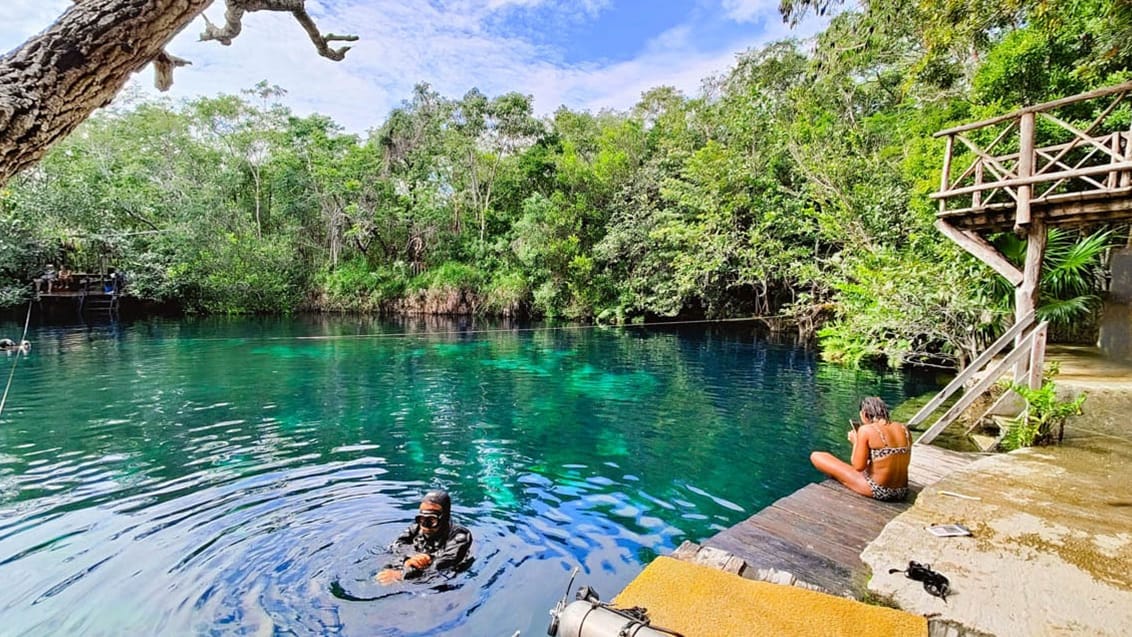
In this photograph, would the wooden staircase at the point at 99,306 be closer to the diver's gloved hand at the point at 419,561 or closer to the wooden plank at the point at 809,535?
the diver's gloved hand at the point at 419,561

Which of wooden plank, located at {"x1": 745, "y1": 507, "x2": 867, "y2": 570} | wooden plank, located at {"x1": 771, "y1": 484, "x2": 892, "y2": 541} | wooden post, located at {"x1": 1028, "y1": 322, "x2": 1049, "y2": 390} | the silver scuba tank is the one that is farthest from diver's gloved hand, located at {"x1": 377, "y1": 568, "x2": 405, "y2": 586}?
wooden post, located at {"x1": 1028, "y1": 322, "x2": 1049, "y2": 390}

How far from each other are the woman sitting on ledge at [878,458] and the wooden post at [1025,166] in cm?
369

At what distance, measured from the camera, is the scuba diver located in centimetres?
431

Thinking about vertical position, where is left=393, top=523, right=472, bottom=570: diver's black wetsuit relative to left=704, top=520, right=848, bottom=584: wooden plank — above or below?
below

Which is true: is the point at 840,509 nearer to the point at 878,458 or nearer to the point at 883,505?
the point at 883,505

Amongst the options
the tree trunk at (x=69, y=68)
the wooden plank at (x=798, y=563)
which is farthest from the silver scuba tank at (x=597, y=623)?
the tree trunk at (x=69, y=68)

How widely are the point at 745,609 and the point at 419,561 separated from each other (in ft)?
8.29

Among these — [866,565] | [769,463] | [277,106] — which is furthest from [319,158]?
[866,565]

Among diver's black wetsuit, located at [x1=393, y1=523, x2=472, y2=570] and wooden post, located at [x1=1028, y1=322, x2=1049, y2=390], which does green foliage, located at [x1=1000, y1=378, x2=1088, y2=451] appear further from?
diver's black wetsuit, located at [x1=393, y1=523, x2=472, y2=570]

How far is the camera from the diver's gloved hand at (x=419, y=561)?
431cm

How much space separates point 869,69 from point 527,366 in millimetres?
14571

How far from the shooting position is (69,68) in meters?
2.08

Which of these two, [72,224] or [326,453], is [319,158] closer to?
[72,224]

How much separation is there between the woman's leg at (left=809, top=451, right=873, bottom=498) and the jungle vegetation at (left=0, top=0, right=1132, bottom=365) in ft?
22.4
